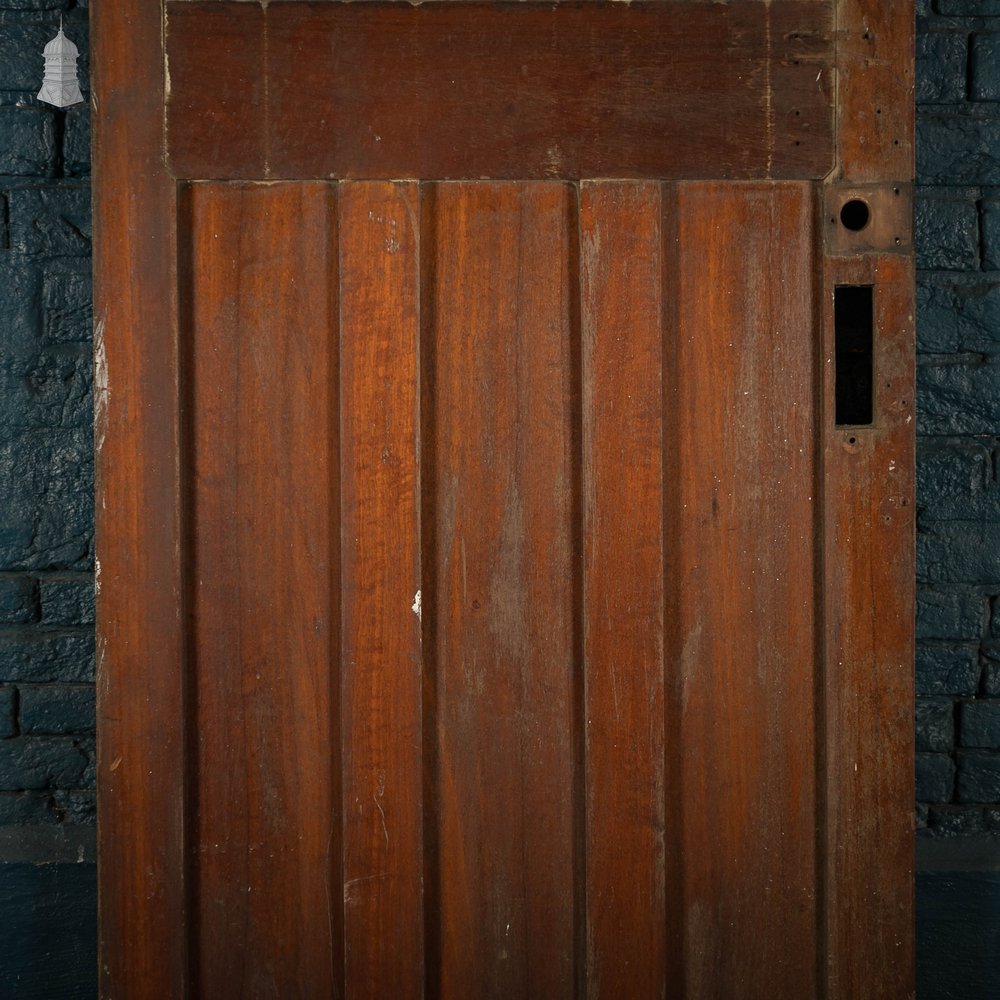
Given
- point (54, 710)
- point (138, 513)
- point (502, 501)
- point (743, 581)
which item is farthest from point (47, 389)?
point (743, 581)

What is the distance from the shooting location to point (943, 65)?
157cm

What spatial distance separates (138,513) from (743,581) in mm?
826

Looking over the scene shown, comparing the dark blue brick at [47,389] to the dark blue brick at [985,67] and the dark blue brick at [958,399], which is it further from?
the dark blue brick at [985,67]

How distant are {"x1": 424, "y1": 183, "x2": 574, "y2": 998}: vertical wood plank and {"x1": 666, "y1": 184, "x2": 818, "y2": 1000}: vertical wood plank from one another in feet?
0.52

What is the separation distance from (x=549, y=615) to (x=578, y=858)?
1.11 feet

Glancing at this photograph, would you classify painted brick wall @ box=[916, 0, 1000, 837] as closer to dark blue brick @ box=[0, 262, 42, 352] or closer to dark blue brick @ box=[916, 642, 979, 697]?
dark blue brick @ box=[916, 642, 979, 697]

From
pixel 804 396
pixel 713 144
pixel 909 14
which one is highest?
pixel 909 14

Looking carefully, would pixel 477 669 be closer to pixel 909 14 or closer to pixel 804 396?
pixel 804 396

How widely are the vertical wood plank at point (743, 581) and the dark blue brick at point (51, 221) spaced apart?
93 cm

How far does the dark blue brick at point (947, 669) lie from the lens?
1.60m

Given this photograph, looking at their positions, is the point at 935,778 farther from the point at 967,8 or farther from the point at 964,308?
the point at 967,8

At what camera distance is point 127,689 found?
1344mm

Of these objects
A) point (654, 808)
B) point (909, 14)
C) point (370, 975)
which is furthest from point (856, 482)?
point (370, 975)

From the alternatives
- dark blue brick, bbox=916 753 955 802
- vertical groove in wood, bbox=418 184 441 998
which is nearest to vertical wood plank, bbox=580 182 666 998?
vertical groove in wood, bbox=418 184 441 998
